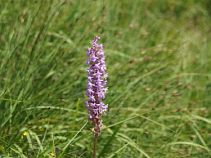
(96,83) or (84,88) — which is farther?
(84,88)

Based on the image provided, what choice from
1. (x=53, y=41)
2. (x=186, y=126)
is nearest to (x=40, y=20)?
(x=53, y=41)

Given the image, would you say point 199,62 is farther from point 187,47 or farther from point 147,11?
point 147,11

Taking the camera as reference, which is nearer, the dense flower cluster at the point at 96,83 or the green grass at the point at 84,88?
the dense flower cluster at the point at 96,83

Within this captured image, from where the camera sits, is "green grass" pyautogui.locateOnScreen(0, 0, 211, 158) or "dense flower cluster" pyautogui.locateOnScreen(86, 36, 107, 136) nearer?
"dense flower cluster" pyautogui.locateOnScreen(86, 36, 107, 136)
